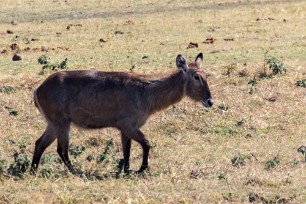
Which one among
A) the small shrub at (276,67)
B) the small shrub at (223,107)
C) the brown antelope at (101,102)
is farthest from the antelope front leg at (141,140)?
the small shrub at (276,67)

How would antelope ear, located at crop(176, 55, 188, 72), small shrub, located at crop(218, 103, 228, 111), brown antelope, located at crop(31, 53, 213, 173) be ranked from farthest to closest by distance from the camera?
small shrub, located at crop(218, 103, 228, 111)
antelope ear, located at crop(176, 55, 188, 72)
brown antelope, located at crop(31, 53, 213, 173)

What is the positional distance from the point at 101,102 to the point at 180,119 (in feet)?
9.93

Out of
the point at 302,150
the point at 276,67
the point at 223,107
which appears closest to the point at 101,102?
the point at 302,150

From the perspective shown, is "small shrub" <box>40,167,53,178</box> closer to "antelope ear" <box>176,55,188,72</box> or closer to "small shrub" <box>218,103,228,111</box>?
"antelope ear" <box>176,55,188,72</box>

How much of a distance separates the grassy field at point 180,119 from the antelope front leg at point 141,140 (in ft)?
0.66

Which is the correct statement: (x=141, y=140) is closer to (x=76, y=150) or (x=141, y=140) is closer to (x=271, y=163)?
(x=76, y=150)

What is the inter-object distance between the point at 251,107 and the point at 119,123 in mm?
4283

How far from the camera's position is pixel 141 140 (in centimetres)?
940

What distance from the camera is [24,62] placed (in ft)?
57.1

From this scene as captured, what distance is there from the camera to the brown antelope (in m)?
9.55

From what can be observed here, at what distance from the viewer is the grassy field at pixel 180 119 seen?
27.0ft

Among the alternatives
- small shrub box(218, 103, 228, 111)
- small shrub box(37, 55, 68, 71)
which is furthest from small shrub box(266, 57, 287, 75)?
small shrub box(37, 55, 68, 71)

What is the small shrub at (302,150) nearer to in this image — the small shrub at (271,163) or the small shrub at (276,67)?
the small shrub at (271,163)

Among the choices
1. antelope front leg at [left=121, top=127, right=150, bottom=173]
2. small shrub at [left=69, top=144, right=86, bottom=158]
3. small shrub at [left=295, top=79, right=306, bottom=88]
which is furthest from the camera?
small shrub at [left=295, top=79, right=306, bottom=88]
